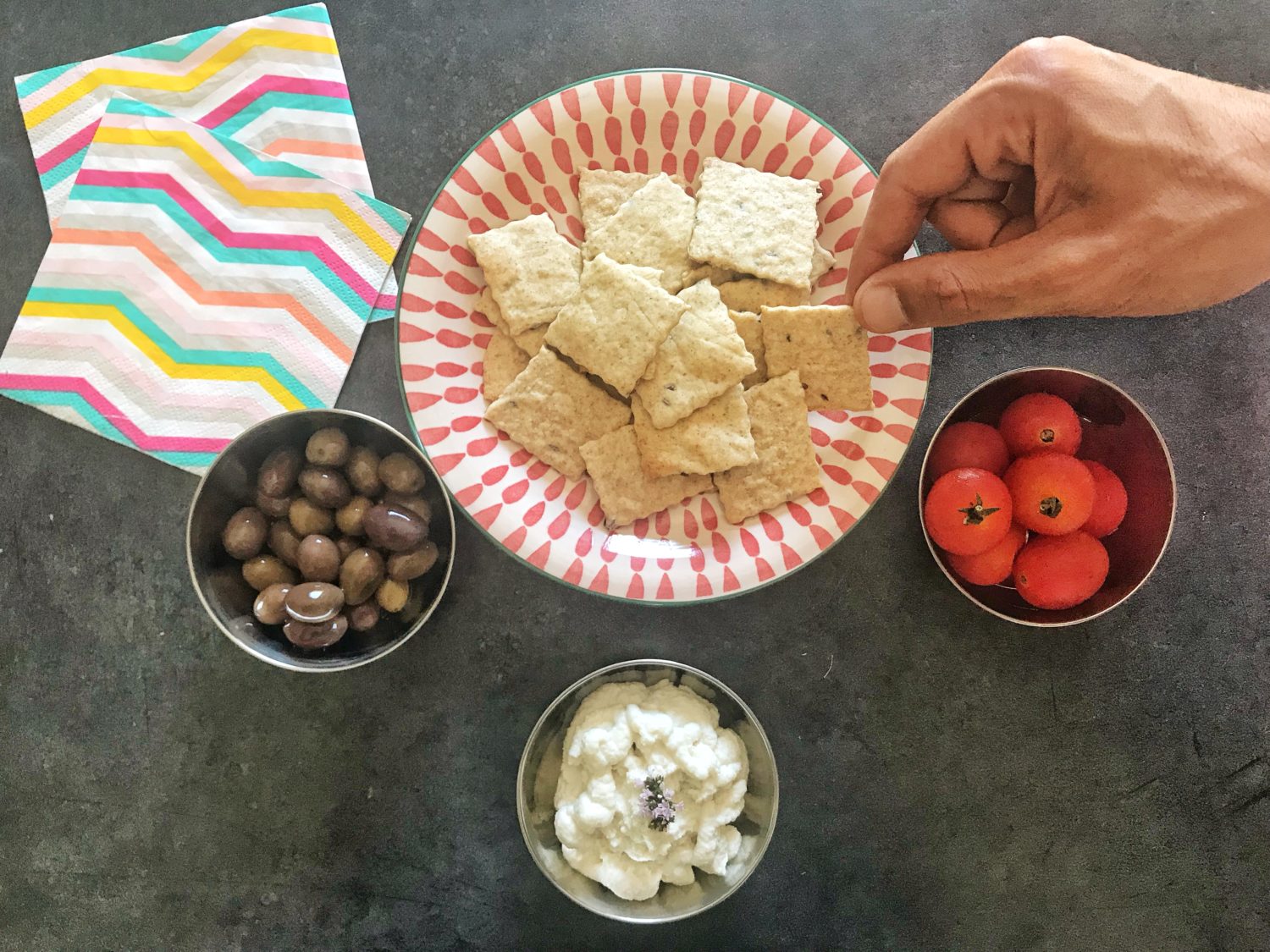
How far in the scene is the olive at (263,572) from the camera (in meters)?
1.28

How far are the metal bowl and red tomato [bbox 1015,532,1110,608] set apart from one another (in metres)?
0.91

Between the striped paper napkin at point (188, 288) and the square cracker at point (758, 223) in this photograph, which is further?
the striped paper napkin at point (188, 288)

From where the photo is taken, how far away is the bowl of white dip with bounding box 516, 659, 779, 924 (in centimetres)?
A: 127

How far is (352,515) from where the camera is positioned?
50.8 inches

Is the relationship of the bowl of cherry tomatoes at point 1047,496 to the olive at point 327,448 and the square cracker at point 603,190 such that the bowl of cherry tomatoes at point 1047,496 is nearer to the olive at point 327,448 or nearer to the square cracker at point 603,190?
the square cracker at point 603,190

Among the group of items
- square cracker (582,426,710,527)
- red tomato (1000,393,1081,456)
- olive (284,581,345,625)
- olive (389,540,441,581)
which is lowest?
olive (284,581,345,625)

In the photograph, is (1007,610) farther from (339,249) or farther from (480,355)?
(339,249)

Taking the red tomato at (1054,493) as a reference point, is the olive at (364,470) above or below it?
below

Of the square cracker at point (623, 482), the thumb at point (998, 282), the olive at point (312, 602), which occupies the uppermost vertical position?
the thumb at point (998, 282)

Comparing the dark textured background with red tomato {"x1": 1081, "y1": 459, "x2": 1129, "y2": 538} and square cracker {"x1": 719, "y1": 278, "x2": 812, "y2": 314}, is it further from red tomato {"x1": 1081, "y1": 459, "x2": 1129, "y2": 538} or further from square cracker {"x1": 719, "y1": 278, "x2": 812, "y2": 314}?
square cracker {"x1": 719, "y1": 278, "x2": 812, "y2": 314}

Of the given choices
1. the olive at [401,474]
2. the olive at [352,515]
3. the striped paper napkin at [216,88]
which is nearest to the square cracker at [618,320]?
the olive at [401,474]

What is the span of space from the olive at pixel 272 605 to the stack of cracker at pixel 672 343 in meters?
0.42

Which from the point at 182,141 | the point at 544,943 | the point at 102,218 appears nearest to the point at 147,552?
the point at 102,218

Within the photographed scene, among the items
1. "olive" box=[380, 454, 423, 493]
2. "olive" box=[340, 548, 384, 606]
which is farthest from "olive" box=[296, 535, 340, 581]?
"olive" box=[380, 454, 423, 493]
